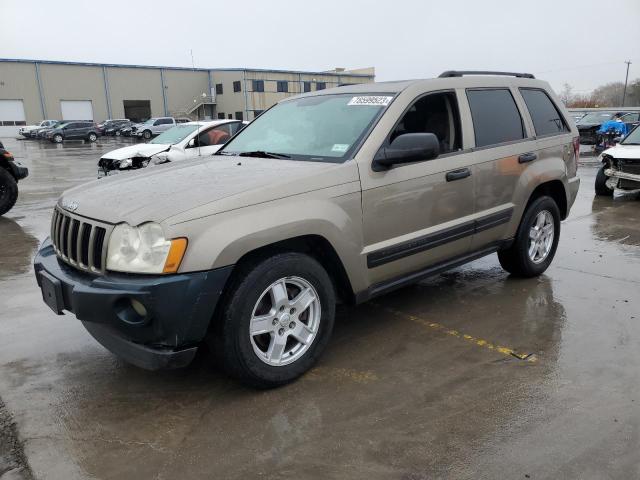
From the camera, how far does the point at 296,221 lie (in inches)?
123

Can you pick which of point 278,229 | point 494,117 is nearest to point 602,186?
point 494,117

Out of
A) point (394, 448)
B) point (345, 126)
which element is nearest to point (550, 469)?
point (394, 448)

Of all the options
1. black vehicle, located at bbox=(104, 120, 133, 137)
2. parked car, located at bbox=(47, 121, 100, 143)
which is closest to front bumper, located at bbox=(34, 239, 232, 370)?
parked car, located at bbox=(47, 121, 100, 143)

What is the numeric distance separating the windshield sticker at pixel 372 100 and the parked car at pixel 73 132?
41.0 meters

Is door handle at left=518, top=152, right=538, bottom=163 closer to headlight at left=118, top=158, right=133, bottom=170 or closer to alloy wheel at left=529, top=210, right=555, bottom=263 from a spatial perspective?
alloy wheel at left=529, top=210, right=555, bottom=263

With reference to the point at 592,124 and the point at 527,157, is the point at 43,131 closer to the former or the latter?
the point at 592,124

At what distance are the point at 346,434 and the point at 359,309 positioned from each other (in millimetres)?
1860

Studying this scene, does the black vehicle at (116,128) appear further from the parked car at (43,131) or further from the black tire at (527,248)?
the black tire at (527,248)

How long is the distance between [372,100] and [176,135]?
936cm

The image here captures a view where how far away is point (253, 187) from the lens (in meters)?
3.12

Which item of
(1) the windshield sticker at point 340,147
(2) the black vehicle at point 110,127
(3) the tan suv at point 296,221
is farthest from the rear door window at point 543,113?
(2) the black vehicle at point 110,127

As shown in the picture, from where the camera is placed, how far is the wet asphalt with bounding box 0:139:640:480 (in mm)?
2609

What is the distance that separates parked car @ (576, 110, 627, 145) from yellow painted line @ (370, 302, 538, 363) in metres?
20.1

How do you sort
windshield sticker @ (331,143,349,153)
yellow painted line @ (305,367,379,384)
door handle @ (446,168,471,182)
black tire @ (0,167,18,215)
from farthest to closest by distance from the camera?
black tire @ (0,167,18,215) → door handle @ (446,168,471,182) → windshield sticker @ (331,143,349,153) → yellow painted line @ (305,367,379,384)
